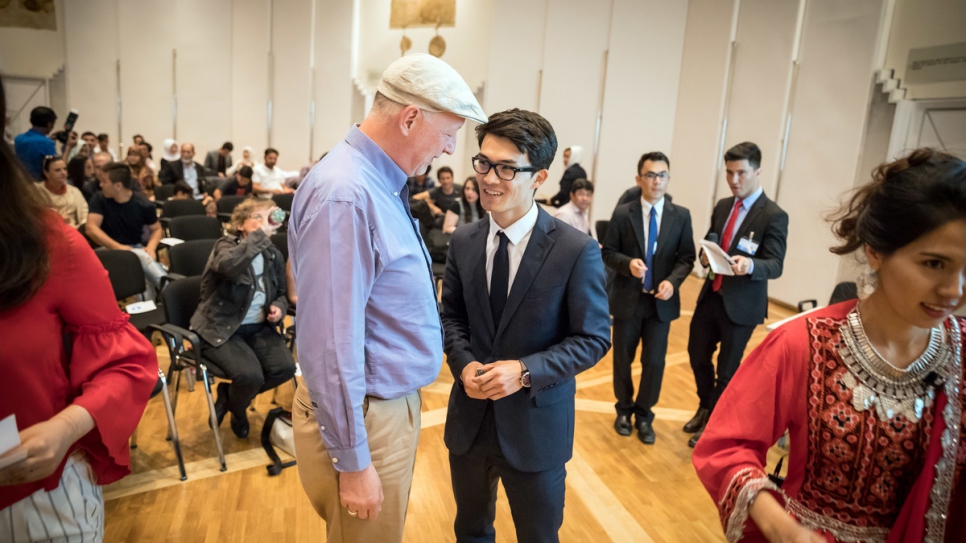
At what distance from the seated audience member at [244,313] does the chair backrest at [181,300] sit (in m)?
0.17

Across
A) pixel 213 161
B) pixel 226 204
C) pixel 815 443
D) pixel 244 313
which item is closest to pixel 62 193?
pixel 226 204

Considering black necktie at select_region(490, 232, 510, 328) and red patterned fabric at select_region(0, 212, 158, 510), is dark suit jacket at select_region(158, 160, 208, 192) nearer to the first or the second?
black necktie at select_region(490, 232, 510, 328)

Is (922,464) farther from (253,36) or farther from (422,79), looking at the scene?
(253,36)

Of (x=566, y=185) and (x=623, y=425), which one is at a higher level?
(x=566, y=185)

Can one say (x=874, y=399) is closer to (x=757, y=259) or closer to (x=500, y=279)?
(x=500, y=279)

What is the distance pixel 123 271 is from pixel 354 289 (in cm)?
368

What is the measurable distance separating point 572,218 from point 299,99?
956 centimetres

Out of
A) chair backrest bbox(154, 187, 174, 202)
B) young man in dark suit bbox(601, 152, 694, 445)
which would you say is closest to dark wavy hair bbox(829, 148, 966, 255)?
young man in dark suit bbox(601, 152, 694, 445)

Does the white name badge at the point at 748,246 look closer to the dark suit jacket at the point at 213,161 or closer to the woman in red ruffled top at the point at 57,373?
the woman in red ruffled top at the point at 57,373

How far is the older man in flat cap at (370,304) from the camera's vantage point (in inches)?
53.4

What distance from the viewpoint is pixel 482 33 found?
11516 millimetres

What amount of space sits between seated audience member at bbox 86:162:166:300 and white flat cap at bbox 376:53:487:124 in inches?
182

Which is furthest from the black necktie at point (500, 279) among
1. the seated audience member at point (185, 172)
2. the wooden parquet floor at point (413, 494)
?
the seated audience member at point (185, 172)

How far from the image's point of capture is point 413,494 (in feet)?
10.6
